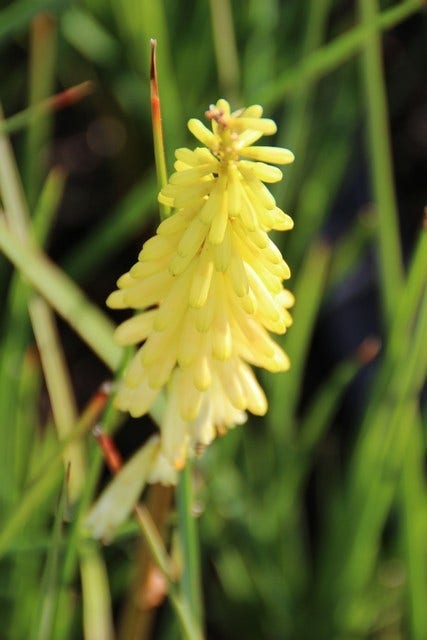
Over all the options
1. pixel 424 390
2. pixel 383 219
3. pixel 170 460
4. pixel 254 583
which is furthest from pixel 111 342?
pixel 424 390

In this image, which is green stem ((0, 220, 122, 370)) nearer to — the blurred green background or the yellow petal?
the blurred green background

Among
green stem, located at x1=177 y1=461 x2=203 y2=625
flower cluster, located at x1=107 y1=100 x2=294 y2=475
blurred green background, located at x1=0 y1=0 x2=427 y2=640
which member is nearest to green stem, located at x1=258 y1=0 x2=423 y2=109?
blurred green background, located at x1=0 y1=0 x2=427 y2=640

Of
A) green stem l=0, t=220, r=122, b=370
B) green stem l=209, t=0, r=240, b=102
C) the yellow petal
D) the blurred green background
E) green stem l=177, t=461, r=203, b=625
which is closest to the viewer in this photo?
the yellow petal

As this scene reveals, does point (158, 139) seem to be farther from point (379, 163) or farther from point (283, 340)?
point (283, 340)

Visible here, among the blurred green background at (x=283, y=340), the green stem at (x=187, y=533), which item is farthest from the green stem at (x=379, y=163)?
the green stem at (x=187, y=533)

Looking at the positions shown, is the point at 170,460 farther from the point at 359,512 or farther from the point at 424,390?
the point at 424,390

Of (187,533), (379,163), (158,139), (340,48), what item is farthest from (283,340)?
(158,139)

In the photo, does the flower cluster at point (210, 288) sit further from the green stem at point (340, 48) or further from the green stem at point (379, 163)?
the green stem at point (379, 163)
